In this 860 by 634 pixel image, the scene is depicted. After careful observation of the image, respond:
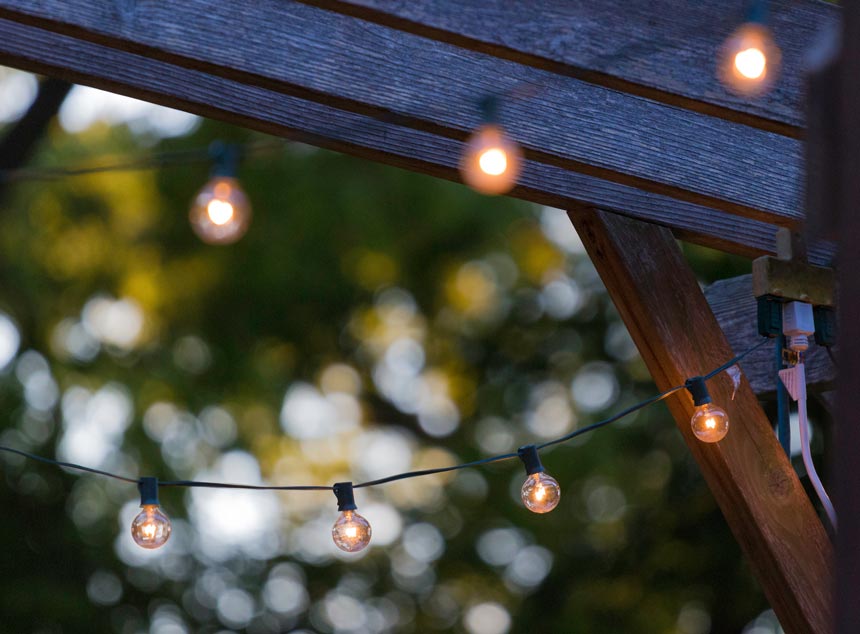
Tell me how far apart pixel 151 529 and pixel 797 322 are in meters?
1.28

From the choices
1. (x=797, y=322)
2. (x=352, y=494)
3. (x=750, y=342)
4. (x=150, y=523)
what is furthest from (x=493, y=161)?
(x=750, y=342)

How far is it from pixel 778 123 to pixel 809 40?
0.18m

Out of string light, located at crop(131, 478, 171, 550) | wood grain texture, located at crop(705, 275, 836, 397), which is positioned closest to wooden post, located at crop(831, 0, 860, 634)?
string light, located at crop(131, 478, 171, 550)

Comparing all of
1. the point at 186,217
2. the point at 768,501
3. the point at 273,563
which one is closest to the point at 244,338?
the point at 186,217

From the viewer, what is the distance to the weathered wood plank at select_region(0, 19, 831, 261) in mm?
1943

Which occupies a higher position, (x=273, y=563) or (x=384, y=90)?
(x=273, y=563)

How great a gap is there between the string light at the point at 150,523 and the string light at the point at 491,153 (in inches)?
31.8

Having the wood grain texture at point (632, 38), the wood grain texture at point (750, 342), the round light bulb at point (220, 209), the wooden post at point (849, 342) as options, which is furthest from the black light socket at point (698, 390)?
the wooden post at point (849, 342)

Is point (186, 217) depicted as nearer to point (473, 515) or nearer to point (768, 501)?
point (473, 515)

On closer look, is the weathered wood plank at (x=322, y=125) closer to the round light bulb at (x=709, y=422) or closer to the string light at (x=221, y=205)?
the string light at (x=221, y=205)

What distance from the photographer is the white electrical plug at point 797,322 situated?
2377 mm

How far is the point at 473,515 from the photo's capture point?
18.5ft

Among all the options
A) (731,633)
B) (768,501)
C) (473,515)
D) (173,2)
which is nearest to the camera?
(173,2)

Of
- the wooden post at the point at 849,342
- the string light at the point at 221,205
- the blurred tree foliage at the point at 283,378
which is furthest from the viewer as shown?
the blurred tree foliage at the point at 283,378
